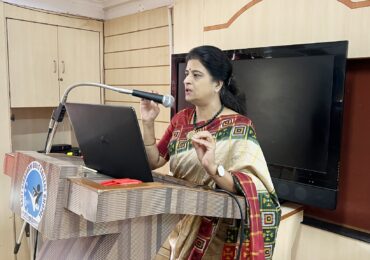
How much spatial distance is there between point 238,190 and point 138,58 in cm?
226

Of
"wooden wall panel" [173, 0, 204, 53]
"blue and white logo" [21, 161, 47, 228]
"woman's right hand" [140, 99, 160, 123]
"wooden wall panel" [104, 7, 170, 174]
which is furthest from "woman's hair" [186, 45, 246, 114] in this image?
"wooden wall panel" [104, 7, 170, 174]

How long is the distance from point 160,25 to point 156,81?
17.9 inches

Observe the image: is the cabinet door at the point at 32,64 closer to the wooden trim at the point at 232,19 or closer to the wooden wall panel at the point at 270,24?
the wooden wall panel at the point at 270,24

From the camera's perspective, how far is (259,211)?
955 mm

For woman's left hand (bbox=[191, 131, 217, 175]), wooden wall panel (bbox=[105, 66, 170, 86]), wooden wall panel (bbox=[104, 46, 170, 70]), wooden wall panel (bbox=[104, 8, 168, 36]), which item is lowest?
woman's left hand (bbox=[191, 131, 217, 175])

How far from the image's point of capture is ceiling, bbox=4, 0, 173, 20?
282 centimetres

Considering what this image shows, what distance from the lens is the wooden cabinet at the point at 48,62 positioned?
2.79 meters

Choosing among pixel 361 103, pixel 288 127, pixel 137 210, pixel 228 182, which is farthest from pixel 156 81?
pixel 137 210

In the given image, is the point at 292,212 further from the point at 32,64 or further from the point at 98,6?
the point at 98,6

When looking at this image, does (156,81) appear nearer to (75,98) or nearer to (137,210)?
(75,98)

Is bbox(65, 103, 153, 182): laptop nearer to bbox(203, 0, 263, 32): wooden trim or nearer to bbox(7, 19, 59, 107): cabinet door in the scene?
bbox(203, 0, 263, 32): wooden trim

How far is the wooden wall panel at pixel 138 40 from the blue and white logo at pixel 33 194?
2029mm

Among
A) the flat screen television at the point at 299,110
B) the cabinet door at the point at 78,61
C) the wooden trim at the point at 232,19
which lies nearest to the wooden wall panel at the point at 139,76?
the cabinet door at the point at 78,61

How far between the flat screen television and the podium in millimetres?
806
